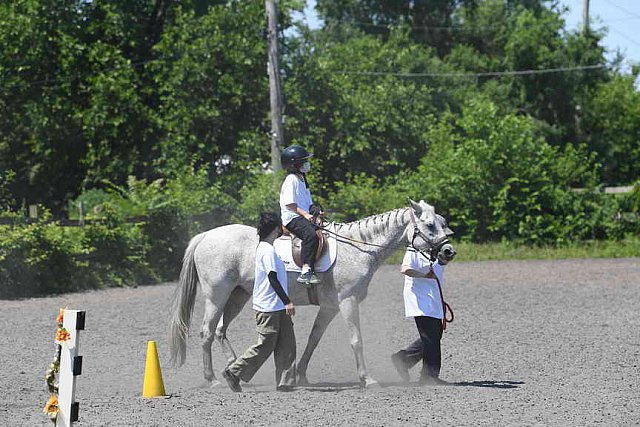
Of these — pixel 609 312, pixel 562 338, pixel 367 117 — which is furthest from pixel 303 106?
pixel 562 338

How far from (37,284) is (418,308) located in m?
12.5

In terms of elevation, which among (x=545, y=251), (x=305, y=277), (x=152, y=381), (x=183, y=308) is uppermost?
(x=305, y=277)

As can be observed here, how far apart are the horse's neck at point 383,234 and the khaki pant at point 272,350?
4.02 feet

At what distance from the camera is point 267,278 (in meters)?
9.62

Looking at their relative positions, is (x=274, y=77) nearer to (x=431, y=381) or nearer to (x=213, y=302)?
(x=213, y=302)

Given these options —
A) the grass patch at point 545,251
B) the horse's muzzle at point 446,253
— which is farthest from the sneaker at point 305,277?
the grass patch at point 545,251

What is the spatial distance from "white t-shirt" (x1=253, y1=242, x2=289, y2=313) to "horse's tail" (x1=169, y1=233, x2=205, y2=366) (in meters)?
1.32

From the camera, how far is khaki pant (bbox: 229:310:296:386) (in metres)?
9.62

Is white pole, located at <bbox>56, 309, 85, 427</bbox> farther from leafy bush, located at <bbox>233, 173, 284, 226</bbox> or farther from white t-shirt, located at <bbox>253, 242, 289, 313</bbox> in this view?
leafy bush, located at <bbox>233, 173, 284, 226</bbox>

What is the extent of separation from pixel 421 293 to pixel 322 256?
114 centimetres

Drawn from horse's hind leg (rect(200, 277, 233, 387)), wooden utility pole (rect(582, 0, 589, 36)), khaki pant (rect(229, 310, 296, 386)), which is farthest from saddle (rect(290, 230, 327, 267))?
wooden utility pole (rect(582, 0, 589, 36))

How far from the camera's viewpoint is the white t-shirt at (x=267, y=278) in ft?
31.1

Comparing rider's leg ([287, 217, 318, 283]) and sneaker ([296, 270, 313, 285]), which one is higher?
rider's leg ([287, 217, 318, 283])


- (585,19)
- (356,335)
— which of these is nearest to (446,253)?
(356,335)
